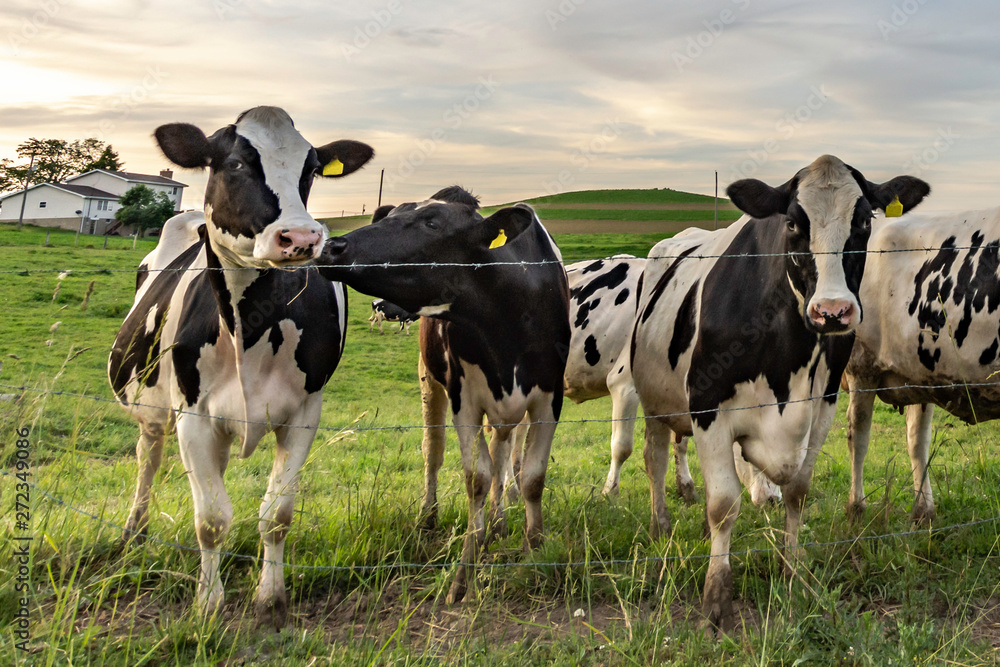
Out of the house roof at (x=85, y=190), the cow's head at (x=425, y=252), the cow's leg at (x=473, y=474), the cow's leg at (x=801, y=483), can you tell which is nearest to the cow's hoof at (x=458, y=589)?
the cow's leg at (x=473, y=474)

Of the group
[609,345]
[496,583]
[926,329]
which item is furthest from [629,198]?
[496,583]

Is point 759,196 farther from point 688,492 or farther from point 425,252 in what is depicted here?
point 688,492

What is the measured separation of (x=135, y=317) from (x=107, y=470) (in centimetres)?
292

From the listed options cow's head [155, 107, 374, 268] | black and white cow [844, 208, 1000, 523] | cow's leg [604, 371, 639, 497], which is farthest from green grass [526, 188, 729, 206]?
cow's head [155, 107, 374, 268]

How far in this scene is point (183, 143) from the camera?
4.21 meters

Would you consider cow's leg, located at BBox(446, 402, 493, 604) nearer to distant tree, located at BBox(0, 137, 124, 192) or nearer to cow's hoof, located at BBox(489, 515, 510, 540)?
cow's hoof, located at BBox(489, 515, 510, 540)

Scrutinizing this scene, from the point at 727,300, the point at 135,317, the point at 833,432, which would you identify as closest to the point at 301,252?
the point at 727,300

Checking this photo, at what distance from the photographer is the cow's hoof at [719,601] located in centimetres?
412

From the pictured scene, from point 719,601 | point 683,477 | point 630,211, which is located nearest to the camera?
point 719,601

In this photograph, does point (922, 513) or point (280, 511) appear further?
point (922, 513)

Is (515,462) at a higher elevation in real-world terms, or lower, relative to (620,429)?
lower

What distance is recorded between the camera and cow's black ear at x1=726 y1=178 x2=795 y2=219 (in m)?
4.25

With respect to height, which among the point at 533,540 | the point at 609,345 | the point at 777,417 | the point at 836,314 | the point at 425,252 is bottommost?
the point at 533,540

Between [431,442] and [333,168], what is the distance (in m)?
2.49
